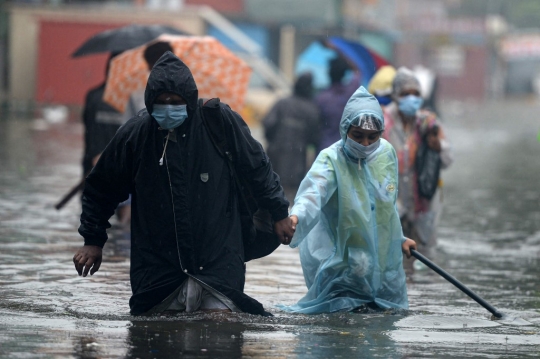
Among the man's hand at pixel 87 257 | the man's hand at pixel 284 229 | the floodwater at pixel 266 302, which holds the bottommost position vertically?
the floodwater at pixel 266 302

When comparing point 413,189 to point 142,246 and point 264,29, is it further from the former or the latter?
point 264,29

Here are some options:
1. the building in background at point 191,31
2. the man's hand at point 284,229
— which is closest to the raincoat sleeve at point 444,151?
the man's hand at point 284,229

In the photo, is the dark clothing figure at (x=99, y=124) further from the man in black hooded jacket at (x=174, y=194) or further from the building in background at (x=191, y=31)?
the building in background at (x=191, y=31)

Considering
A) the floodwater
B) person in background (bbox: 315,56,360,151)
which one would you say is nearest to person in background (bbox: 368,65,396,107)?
the floodwater

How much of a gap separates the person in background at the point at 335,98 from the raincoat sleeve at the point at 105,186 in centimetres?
792

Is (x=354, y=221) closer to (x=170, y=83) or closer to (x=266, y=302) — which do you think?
(x=266, y=302)

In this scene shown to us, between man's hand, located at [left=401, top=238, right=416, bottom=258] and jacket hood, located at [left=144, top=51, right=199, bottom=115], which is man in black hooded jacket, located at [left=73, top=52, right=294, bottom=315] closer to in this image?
jacket hood, located at [left=144, top=51, right=199, bottom=115]

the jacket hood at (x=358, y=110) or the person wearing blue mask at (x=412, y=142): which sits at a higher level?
the jacket hood at (x=358, y=110)

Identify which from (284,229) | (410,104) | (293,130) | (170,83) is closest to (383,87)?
(410,104)

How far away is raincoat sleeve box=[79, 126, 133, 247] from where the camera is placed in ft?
19.9

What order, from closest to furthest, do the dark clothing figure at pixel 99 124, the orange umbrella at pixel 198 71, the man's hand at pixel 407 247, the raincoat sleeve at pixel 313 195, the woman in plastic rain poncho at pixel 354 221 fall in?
the raincoat sleeve at pixel 313 195 < the woman in plastic rain poncho at pixel 354 221 < the man's hand at pixel 407 247 < the orange umbrella at pixel 198 71 < the dark clothing figure at pixel 99 124

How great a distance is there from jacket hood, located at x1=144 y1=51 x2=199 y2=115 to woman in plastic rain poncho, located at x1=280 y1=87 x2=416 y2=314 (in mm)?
1043

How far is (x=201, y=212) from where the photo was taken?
600 cm

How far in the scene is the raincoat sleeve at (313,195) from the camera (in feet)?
21.4
